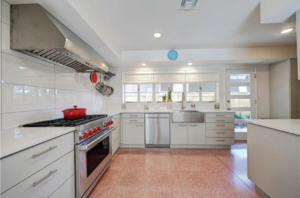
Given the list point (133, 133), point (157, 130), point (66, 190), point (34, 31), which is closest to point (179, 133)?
point (157, 130)

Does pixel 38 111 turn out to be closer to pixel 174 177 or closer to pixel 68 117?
pixel 68 117

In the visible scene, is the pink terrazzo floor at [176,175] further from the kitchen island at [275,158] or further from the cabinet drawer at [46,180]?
the cabinet drawer at [46,180]

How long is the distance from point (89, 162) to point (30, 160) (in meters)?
0.74

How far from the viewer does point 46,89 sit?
5.56 feet

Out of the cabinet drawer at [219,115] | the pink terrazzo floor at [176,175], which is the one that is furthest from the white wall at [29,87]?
the cabinet drawer at [219,115]

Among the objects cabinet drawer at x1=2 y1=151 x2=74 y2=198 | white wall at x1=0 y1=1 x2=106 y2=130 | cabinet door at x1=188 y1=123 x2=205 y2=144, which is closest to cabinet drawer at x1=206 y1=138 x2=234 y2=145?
cabinet door at x1=188 y1=123 x2=205 y2=144

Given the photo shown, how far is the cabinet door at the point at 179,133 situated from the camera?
3.13 metres

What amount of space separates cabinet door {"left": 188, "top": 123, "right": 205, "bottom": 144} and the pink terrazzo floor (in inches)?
9.1

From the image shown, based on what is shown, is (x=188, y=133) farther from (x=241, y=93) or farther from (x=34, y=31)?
(x=34, y=31)

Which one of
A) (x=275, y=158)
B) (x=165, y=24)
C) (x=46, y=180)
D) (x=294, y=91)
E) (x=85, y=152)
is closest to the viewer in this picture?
(x=46, y=180)

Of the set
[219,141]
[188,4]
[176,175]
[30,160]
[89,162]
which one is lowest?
[176,175]

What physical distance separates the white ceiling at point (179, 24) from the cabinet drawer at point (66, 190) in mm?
1702

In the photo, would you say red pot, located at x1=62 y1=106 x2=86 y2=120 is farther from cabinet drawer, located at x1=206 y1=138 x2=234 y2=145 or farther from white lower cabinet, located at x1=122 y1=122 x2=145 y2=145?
cabinet drawer, located at x1=206 y1=138 x2=234 y2=145

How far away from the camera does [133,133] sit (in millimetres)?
3195
